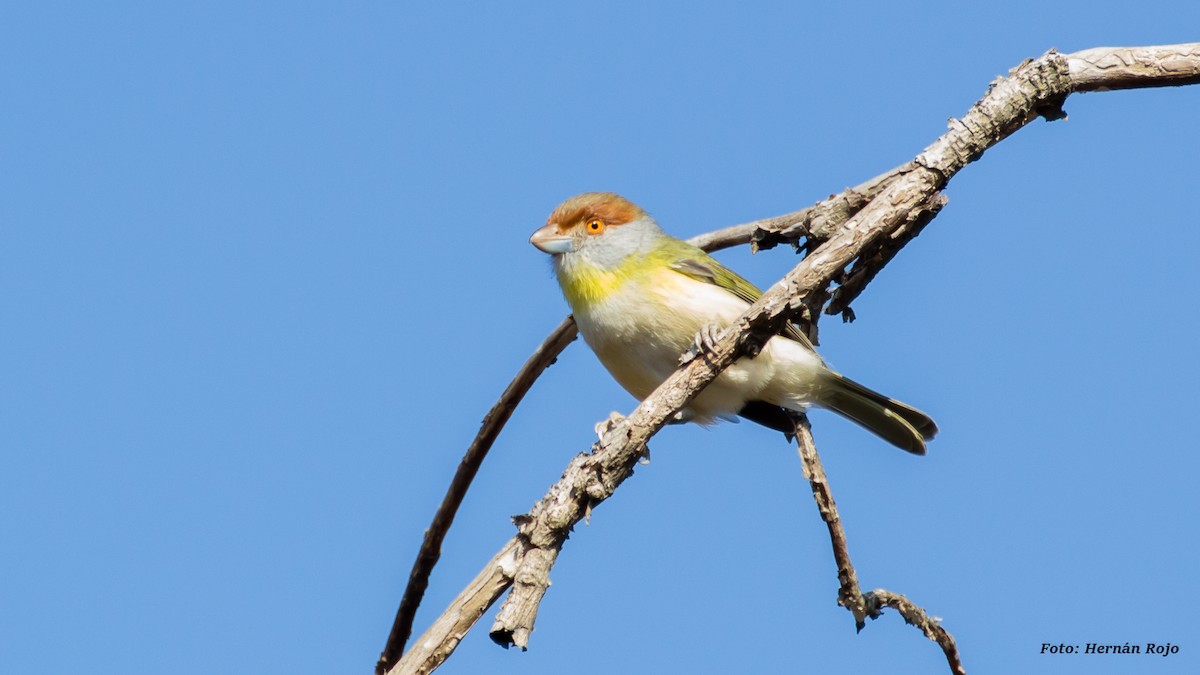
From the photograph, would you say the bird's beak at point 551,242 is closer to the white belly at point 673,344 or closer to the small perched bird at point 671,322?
the small perched bird at point 671,322

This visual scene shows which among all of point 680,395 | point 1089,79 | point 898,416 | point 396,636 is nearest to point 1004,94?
point 1089,79

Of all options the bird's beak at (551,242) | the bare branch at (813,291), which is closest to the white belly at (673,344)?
the bird's beak at (551,242)

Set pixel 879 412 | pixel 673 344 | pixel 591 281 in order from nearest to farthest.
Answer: pixel 673 344, pixel 591 281, pixel 879 412

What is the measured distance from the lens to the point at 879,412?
607 centimetres

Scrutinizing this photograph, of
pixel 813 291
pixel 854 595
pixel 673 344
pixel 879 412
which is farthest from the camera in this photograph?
pixel 879 412

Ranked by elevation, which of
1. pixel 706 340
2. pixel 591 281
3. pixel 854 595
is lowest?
pixel 854 595

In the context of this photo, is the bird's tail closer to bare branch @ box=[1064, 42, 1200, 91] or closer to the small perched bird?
the small perched bird

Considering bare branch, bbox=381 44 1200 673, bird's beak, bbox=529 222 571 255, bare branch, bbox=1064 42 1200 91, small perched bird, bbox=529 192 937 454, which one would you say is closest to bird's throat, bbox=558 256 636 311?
small perched bird, bbox=529 192 937 454

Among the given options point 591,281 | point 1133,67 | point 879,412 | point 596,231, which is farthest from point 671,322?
point 1133,67

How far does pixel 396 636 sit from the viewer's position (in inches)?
205

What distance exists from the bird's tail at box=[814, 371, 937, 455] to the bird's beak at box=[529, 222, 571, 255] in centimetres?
150

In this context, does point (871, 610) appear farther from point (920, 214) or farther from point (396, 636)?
point (396, 636)

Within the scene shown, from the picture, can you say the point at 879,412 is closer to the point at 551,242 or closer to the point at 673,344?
the point at 673,344

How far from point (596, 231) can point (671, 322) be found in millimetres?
823
